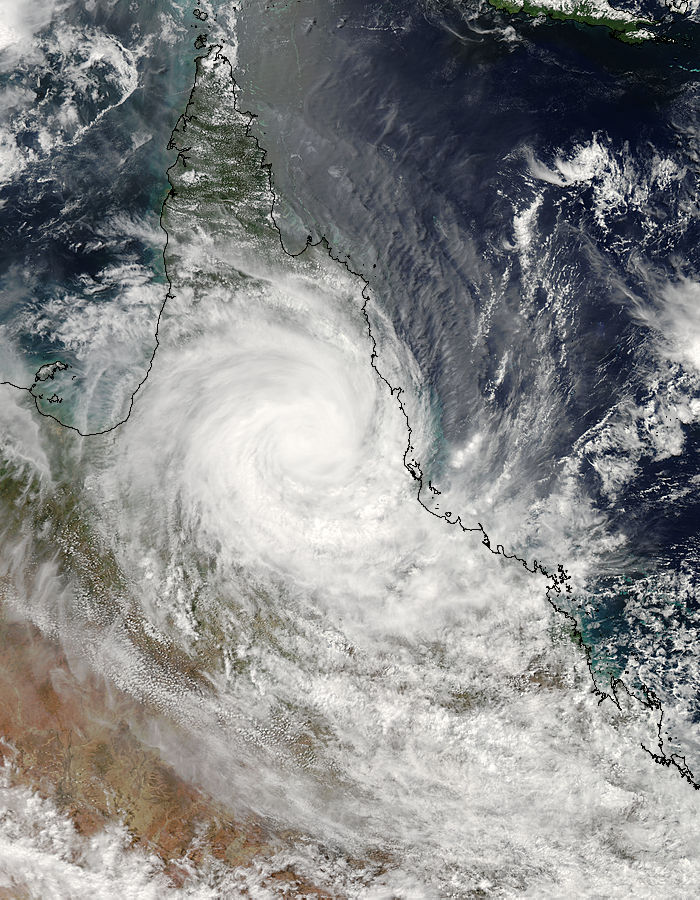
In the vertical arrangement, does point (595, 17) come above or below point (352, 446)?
above

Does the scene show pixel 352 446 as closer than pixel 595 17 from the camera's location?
Yes

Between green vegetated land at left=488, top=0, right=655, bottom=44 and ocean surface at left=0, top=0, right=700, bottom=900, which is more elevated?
green vegetated land at left=488, top=0, right=655, bottom=44

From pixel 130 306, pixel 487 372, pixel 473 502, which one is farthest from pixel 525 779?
pixel 130 306

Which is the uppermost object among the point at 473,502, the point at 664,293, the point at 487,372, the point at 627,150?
the point at 627,150

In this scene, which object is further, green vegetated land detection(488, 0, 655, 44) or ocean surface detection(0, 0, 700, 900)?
green vegetated land detection(488, 0, 655, 44)

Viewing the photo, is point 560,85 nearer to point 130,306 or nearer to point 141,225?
point 141,225

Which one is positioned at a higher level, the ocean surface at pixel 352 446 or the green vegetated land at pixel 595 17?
the green vegetated land at pixel 595 17

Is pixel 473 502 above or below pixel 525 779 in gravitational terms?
above

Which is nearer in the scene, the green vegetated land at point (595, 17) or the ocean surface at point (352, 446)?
the ocean surface at point (352, 446)
